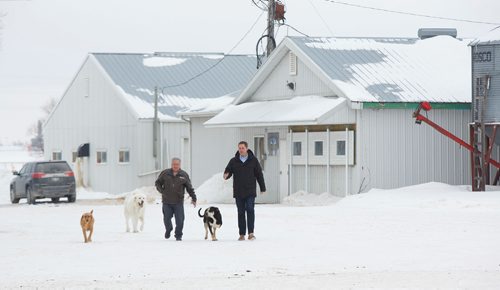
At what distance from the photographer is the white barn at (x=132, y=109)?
51.0 metres

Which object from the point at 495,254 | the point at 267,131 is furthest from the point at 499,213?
the point at 267,131

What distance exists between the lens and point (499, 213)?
28062 millimetres

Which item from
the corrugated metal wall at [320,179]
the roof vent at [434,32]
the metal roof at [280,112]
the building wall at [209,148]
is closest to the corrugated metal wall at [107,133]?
the building wall at [209,148]

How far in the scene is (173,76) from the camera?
54562mm

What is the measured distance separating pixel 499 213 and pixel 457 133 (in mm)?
9353

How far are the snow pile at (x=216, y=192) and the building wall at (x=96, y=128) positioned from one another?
30.7 ft

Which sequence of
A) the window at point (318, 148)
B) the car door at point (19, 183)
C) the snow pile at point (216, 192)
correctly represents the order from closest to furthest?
the window at point (318, 148)
the snow pile at point (216, 192)
the car door at point (19, 183)

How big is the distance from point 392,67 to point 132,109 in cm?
1578

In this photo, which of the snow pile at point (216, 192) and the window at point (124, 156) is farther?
the window at point (124, 156)

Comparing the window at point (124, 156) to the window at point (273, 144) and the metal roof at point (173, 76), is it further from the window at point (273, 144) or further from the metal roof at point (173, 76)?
the window at point (273, 144)

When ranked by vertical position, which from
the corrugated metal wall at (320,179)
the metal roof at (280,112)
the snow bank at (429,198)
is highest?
the metal roof at (280,112)

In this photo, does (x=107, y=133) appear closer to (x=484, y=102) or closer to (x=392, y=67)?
(x=392, y=67)

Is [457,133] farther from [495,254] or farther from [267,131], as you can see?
[495,254]

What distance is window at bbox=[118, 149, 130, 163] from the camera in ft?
170
